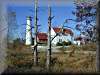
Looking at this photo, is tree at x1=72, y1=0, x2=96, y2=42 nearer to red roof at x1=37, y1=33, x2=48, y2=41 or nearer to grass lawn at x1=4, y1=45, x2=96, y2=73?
grass lawn at x1=4, y1=45, x2=96, y2=73

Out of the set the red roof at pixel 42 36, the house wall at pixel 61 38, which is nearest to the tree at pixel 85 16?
the house wall at pixel 61 38

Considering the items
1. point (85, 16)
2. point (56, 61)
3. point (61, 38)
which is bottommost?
point (56, 61)

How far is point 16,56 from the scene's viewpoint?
283 centimetres

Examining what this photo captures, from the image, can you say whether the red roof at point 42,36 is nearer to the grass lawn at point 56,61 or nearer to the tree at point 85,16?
the grass lawn at point 56,61

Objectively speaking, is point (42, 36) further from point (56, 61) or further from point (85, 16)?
point (85, 16)

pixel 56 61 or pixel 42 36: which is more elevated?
pixel 42 36

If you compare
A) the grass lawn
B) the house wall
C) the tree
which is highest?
the tree

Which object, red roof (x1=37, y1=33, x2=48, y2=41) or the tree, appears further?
red roof (x1=37, y1=33, x2=48, y2=41)

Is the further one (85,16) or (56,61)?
(56,61)

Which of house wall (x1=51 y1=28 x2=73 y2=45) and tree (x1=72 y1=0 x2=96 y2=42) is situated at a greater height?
tree (x1=72 y1=0 x2=96 y2=42)

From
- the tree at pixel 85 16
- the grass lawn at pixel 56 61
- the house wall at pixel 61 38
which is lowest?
the grass lawn at pixel 56 61

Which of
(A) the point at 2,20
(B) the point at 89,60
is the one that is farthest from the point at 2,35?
(B) the point at 89,60

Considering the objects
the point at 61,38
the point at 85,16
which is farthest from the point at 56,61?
the point at 85,16

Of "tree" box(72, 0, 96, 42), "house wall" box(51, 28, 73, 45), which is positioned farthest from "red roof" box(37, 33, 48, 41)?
"tree" box(72, 0, 96, 42)
